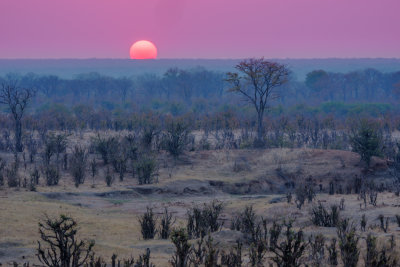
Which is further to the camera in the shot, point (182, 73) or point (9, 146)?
point (182, 73)

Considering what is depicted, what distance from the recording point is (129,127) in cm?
3534

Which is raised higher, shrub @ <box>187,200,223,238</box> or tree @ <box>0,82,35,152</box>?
tree @ <box>0,82,35,152</box>

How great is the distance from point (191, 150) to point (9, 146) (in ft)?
30.6

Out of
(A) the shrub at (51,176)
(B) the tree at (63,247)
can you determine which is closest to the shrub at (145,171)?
(A) the shrub at (51,176)

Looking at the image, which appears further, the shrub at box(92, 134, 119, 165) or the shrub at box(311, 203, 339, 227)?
the shrub at box(92, 134, 119, 165)

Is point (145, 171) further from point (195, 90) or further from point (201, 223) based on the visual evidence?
point (195, 90)

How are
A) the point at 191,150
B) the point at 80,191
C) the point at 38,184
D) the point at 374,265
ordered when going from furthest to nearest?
the point at 191,150 < the point at 38,184 < the point at 80,191 < the point at 374,265

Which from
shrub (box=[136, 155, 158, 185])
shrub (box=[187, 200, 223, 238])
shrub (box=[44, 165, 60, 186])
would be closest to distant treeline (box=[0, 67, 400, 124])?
shrub (box=[136, 155, 158, 185])

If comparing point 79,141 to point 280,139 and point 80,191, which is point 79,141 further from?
point 80,191

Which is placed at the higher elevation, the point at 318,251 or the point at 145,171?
the point at 318,251

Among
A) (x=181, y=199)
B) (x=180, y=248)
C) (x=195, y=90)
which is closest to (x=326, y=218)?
(x=180, y=248)

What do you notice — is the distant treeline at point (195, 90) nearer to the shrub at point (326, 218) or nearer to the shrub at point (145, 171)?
the shrub at point (145, 171)

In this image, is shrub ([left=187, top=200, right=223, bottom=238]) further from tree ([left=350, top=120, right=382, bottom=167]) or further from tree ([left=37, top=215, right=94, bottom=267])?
tree ([left=350, top=120, right=382, bottom=167])

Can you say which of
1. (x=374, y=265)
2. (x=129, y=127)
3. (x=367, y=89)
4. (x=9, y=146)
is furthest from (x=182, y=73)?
(x=374, y=265)
